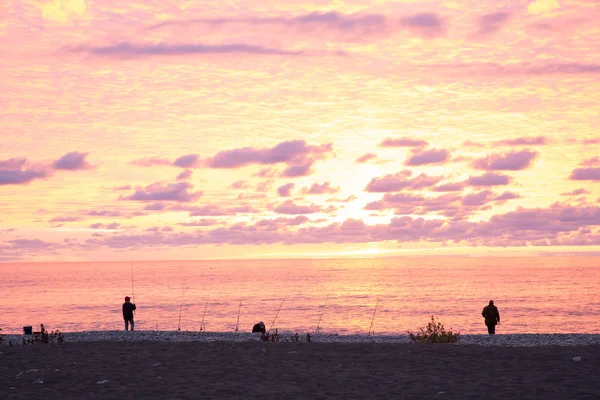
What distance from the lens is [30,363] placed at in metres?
17.5

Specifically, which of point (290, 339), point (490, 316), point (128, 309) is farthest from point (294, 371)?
point (128, 309)

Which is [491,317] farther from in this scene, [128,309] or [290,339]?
[128,309]

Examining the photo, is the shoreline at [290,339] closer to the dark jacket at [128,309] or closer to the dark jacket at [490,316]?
the dark jacket at [128,309]

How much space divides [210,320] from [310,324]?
10.0 m

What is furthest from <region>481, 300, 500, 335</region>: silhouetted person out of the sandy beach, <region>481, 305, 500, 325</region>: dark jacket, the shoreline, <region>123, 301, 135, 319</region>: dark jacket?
<region>123, 301, 135, 319</region>: dark jacket

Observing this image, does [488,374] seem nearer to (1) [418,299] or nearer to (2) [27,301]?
(1) [418,299]

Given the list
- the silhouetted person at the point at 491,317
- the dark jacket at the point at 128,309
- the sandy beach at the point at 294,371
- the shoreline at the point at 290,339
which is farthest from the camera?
the dark jacket at the point at 128,309

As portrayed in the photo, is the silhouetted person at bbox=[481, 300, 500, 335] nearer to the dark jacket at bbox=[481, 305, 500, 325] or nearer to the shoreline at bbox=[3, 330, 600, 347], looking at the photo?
the dark jacket at bbox=[481, 305, 500, 325]

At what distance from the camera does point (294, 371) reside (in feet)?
53.5

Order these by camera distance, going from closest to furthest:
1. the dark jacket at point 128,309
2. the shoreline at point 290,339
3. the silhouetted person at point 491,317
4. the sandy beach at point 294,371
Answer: the sandy beach at point 294,371
the shoreline at point 290,339
the silhouetted person at point 491,317
the dark jacket at point 128,309

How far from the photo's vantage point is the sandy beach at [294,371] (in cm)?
1408

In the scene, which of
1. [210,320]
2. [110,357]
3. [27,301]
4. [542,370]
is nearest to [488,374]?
[542,370]

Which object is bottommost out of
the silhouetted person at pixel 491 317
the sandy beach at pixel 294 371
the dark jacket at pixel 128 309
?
the sandy beach at pixel 294 371

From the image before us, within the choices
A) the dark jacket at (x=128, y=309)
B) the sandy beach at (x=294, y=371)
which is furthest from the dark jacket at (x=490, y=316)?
the dark jacket at (x=128, y=309)
